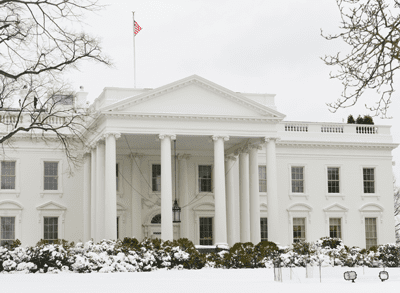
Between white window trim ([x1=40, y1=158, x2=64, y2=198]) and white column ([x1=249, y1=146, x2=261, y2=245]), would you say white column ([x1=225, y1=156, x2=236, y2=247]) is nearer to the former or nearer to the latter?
white column ([x1=249, y1=146, x2=261, y2=245])

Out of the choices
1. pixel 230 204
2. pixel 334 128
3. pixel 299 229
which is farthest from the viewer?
pixel 334 128

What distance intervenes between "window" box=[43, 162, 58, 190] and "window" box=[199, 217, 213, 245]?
9.23m

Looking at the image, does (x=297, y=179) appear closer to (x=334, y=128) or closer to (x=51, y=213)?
(x=334, y=128)

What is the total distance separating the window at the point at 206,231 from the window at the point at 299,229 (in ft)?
18.1

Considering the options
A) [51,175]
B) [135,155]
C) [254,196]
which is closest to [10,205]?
[51,175]

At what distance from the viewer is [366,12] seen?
33.4 feet

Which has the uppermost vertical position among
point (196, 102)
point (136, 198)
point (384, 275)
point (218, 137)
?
point (196, 102)

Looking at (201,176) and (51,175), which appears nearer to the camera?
(51,175)

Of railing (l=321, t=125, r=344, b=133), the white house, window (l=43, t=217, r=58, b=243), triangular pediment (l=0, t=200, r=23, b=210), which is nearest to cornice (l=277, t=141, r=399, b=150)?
the white house

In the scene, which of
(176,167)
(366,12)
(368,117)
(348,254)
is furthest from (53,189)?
(366,12)

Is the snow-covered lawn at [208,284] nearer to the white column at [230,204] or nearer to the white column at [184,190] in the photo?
the white column at [230,204]

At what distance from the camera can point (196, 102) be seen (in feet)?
118

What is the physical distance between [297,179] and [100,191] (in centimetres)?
1384

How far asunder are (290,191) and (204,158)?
605 centimetres
